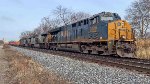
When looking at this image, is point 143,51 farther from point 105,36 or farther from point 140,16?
point 140,16

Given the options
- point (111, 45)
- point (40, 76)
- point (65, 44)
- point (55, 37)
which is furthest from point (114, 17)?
point (55, 37)

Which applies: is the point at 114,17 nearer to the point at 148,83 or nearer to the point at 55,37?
the point at 148,83

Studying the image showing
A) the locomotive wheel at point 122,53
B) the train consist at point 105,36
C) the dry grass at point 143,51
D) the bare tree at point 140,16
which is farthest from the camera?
the bare tree at point 140,16

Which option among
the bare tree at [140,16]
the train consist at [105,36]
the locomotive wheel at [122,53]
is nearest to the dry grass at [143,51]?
the train consist at [105,36]

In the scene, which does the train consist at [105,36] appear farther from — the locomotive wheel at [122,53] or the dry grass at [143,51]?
the dry grass at [143,51]

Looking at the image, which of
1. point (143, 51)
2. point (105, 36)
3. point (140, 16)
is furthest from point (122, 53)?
point (140, 16)

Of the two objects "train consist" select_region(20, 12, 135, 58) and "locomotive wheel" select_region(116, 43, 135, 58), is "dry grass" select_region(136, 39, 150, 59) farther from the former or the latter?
"locomotive wheel" select_region(116, 43, 135, 58)

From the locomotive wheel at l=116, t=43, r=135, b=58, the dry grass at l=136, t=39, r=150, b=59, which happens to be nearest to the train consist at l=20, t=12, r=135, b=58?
the locomotive wheel at l=116, t=43, r=135, b=58

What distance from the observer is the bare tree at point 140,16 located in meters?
45.4

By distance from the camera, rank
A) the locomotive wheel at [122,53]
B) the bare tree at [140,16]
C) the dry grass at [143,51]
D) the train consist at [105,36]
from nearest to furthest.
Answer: the locomotive wheel at [122,53]
the train consist at [105,36]
the dry grass at [143,51]
the bare tree at [140,16]

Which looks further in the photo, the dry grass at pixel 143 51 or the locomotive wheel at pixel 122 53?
the dry grass at pixel 143 51

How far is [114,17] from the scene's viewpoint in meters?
23.1

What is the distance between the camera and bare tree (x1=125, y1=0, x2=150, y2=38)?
4537 centimetres

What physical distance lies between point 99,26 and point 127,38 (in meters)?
2.35
